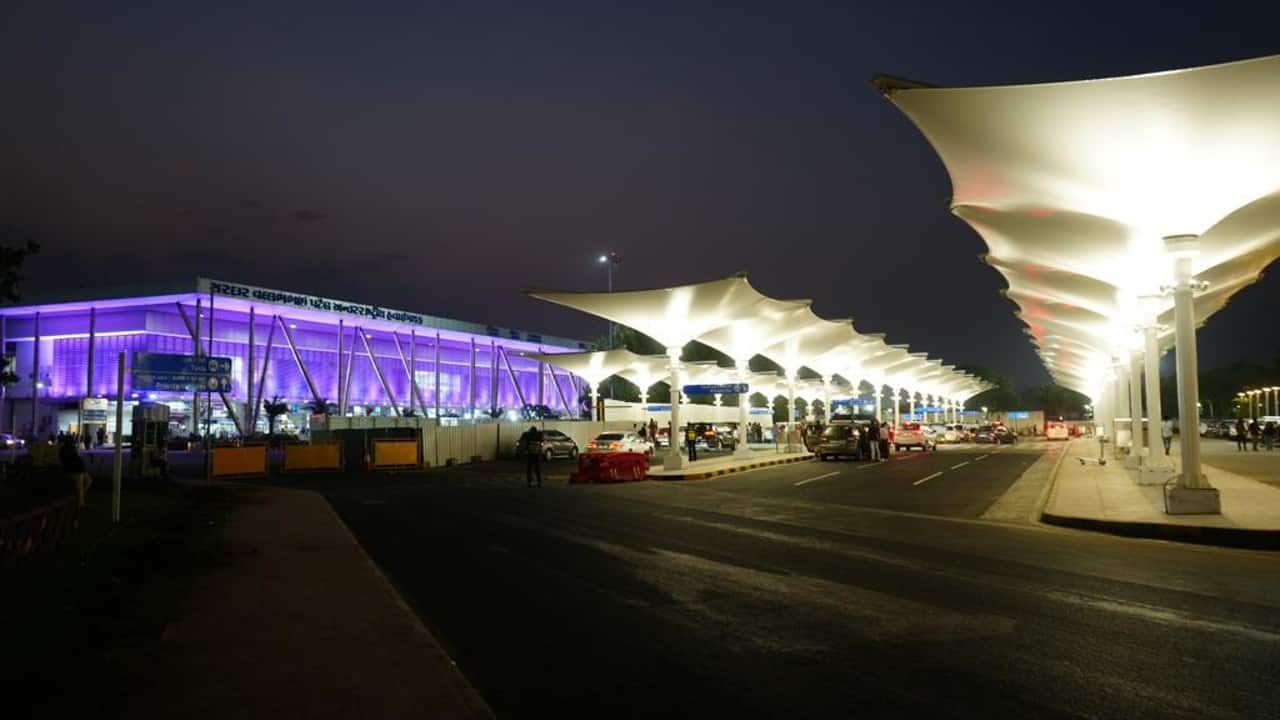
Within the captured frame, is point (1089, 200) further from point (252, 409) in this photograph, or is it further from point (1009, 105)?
point (252, 409)

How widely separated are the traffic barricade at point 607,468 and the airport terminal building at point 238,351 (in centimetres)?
3300

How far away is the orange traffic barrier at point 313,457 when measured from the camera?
120 feet

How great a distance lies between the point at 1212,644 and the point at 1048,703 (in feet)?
7.56

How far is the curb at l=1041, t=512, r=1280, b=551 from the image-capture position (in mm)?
12414

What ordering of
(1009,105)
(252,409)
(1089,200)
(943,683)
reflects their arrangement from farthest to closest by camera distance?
1. (252,409)
2. (1089,200)
3. (1009,105)
4. (943,683)

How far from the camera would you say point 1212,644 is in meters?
6.74

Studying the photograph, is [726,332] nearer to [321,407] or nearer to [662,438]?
[662,438]

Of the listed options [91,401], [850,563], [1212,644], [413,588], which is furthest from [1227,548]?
[91,401]

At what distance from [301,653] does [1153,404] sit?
70.2 ft

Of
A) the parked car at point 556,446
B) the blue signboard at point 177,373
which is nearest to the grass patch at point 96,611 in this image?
the blue signboard at point 177,373

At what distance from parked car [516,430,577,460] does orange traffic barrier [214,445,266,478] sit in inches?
522

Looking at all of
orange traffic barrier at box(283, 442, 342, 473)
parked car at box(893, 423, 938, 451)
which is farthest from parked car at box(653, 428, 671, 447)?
orange traffic barrier at box(283, 442, 342, 473)

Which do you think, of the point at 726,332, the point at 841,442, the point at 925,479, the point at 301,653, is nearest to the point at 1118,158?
the point at 301,653

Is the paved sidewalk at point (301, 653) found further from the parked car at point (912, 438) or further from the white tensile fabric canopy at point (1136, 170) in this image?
the parked car at point (912, 438)
